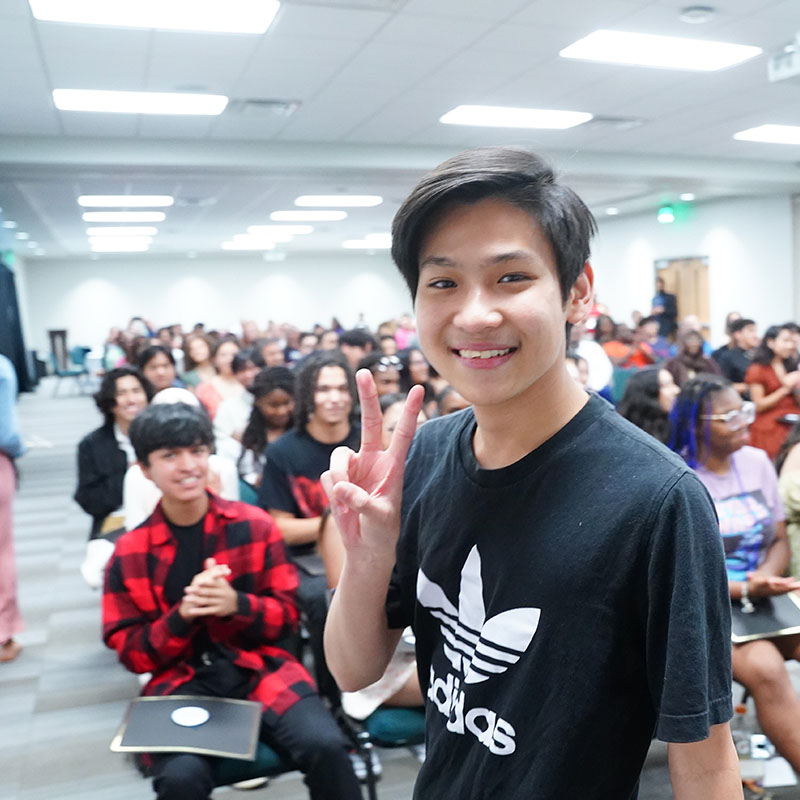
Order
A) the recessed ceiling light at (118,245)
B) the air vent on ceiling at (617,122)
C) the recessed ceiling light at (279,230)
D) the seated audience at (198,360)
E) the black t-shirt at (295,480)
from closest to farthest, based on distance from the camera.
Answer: the black t-shirt at (295,480), the seated audience at (198,360), the air vent on ceiling at (617,122), the recessed ceiling light at (279,230), the recessed ceiling light at (118,245)

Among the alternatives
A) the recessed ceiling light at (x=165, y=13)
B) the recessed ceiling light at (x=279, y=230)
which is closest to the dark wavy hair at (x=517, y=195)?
the recessed ceiling light at (x=165, y=13)

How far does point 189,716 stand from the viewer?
6.52ft

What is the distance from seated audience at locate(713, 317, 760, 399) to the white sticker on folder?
5508mm

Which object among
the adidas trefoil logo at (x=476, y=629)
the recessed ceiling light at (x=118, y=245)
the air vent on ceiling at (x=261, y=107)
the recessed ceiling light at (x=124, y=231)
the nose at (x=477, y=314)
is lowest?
the adidas trefoil logo at (x=476, y=629)

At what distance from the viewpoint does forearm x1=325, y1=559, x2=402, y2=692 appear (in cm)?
105

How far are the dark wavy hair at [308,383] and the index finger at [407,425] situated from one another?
241 cm

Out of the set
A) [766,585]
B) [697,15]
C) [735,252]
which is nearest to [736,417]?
[766,585]

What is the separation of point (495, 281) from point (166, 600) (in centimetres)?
167

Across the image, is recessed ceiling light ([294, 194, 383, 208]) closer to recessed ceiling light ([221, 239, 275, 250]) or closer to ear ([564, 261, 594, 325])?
recessed ceiling light ([221, 239, 275, 250])

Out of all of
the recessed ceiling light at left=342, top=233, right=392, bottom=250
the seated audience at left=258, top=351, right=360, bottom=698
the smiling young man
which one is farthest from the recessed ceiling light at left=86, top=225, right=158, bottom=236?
the smiling young man

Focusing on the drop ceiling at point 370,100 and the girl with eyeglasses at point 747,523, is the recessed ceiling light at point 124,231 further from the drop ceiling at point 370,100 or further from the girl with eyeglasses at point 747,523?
the girl with eyeglasses at point 747,523

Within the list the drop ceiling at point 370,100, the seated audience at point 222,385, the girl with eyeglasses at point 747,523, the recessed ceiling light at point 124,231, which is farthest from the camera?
the recessed ceiling light at point 124,231

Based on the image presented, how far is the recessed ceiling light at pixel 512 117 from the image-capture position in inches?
275

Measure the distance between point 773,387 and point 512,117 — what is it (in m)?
3.47
